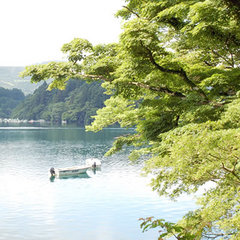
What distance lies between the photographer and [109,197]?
2783cm

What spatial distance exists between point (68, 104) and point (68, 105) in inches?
79.1

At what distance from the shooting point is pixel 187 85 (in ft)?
36.0

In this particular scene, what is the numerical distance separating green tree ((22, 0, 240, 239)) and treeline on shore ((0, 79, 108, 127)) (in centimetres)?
13346

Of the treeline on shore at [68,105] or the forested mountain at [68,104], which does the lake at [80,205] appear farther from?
the forested mountain at [68,104]

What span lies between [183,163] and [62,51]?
280 inches

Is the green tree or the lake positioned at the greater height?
the green tree

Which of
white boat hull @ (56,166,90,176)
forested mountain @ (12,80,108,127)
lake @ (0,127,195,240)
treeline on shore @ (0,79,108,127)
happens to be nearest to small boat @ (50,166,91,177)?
white boat hull @ (56,166,90,176)

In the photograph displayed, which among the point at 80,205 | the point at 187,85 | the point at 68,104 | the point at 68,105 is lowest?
the point at 80,205

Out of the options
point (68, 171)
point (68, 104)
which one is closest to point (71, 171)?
point (68, 171)

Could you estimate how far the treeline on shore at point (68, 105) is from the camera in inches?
6235

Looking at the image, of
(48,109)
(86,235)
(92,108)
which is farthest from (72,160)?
(48,109)

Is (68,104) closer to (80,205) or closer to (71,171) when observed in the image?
(71,171)

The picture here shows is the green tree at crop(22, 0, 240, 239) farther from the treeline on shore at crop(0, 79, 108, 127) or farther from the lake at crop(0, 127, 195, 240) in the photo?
the treeline on shore at crop(0, 79, 108, 127)

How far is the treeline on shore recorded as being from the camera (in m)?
158
